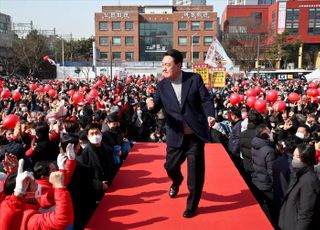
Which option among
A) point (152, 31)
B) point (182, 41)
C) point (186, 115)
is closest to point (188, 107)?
point (186, 115)

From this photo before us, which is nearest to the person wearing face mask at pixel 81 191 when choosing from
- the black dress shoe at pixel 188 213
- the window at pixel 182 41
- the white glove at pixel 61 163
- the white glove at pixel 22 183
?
the white glove at pixel 61 163

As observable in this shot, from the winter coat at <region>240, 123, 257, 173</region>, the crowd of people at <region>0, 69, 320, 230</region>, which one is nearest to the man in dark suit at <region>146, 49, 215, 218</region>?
the crowd of people at <region>0, 69, 320, 230</region>

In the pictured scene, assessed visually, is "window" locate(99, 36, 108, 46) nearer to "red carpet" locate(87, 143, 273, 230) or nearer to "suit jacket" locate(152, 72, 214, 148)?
"red carpet" locate(87, 143, 273, 230)

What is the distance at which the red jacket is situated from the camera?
2428 millimetres

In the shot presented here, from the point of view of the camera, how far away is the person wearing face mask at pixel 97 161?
393 centimetres

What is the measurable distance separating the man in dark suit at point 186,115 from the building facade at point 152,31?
180ft

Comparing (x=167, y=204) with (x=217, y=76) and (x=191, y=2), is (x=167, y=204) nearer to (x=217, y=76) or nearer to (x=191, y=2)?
(x=217, y=76)

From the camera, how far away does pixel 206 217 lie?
3.29 metres

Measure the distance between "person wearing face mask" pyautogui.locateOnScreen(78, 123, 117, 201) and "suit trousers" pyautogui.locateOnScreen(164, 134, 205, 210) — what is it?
2.98 ft

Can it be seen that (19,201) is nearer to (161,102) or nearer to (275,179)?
(161,102)

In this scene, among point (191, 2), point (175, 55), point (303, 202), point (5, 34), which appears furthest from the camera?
point (191, 2)

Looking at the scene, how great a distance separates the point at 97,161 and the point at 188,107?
55.4 inches

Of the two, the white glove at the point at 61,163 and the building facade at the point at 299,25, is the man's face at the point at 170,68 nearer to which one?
the white glove at the point at 61,163

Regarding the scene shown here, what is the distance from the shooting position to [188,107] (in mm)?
3387
